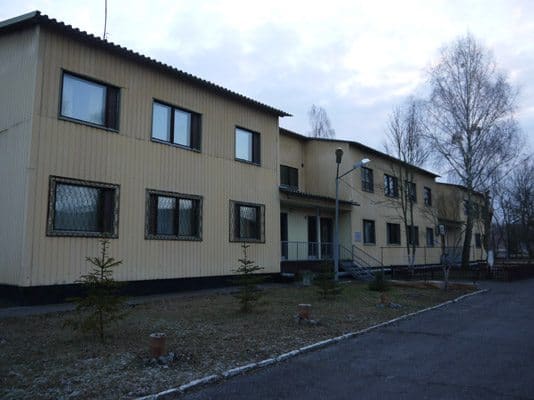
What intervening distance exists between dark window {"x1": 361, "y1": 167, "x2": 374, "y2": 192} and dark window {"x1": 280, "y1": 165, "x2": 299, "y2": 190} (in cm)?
463

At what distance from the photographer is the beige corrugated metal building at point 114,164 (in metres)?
12.7

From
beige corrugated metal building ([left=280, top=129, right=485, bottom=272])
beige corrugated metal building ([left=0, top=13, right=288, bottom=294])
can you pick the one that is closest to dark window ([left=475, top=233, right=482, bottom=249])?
beige corrugated metal building ([left=280, top=129, right=485, bottom=272])

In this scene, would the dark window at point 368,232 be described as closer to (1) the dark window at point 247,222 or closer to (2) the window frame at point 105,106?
(1) the dark window at point 247,222

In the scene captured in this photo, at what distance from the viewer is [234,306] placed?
13070mm

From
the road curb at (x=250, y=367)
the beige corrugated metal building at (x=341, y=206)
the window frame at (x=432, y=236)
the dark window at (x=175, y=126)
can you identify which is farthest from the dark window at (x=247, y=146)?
the window frame at (x=432, y=236)

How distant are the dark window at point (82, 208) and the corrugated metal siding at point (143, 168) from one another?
0.72 ft

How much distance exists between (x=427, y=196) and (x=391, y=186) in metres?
6.97

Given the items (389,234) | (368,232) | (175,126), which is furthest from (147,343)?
(389,234)

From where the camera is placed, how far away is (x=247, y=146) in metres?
20.4

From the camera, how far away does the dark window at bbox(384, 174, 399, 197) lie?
3170cm

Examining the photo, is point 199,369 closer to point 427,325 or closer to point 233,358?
point 233,358

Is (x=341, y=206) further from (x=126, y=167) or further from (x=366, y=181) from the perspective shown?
(x=126, y=167)

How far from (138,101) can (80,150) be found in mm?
2850

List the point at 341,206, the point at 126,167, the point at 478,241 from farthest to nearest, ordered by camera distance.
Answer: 1. the point at 478,241
2. the point at 341,206
3. the point at 126,167
